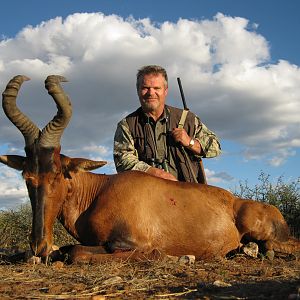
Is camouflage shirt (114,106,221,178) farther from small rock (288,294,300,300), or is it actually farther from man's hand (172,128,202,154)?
small rock (288,294,300,300)

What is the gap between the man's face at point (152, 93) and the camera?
8.51m

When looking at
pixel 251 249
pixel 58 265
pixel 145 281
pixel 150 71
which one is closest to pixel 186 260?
pixel 251 249

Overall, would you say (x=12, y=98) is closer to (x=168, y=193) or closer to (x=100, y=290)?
(x=168, y=193)

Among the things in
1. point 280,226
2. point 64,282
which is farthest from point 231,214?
point 64,282

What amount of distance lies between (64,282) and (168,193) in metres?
2.60

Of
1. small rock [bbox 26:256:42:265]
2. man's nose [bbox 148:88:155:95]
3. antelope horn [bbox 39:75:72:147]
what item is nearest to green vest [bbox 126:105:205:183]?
man's nose [bbox 148:88:155:95]

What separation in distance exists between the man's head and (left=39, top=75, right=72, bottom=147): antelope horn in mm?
2162

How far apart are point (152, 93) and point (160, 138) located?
2.70ft

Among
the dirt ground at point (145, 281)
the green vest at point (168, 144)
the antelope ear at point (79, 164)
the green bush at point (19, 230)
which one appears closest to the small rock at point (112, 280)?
the dirt ground at point (145, 281)

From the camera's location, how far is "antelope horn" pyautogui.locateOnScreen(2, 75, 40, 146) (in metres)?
6.58

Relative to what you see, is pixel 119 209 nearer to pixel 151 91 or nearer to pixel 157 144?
pixel 157 144

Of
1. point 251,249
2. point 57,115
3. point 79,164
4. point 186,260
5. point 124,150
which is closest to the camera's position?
point 186,260

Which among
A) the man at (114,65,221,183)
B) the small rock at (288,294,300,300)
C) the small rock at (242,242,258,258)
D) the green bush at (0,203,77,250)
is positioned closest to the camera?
the small rock at (288,294,300,300)

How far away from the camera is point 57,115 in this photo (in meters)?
6.66
